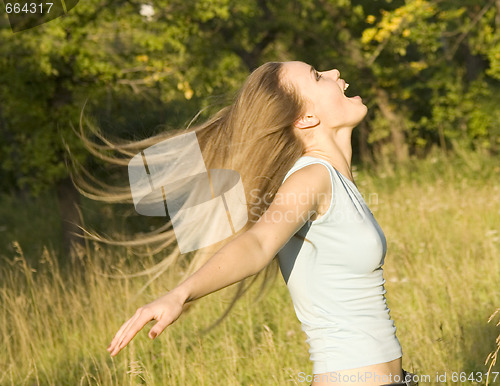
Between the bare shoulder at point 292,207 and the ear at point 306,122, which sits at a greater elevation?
the ear at point 306,122

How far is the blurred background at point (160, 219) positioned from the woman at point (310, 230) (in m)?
0.74

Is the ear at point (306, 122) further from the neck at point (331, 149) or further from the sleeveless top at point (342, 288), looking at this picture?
the sleeveless top at point (342, 288)

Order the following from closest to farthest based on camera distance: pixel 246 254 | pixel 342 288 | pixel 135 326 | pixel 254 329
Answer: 1. pixel 135 326
2. pixel 246 254
3. pixel 342 288
4. pixel 254 329

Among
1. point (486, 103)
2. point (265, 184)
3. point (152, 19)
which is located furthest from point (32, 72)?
point (486, 103)

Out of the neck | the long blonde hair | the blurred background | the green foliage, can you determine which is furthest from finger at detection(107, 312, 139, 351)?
the green foliage

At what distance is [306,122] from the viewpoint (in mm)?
2182

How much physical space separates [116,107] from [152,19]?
4.35ft

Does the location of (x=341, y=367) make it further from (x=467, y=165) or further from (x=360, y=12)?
(x=360, y=12)

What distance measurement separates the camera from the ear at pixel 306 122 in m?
2.18

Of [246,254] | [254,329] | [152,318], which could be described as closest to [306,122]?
[246,254]

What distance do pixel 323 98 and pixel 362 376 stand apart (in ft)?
2.81

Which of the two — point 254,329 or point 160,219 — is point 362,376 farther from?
point 160,219

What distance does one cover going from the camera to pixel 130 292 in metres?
5.35

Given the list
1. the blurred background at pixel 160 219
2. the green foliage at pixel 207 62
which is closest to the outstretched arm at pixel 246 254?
the blurred background at pixel 160 219
